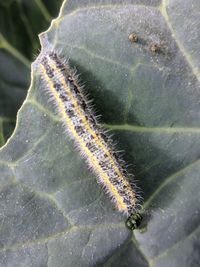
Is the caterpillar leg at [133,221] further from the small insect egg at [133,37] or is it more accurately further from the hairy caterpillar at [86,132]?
the small insect egg at [133,37]

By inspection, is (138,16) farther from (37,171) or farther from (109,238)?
(109,238)

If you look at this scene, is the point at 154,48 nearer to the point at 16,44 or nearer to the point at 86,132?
the point at 86,132

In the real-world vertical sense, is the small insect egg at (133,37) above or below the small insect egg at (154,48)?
above

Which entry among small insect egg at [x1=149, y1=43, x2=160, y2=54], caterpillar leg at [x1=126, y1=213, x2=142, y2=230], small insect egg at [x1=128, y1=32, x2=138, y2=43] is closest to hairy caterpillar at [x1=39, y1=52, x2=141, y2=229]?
caterpillar leg at [x1=126, y1=213, x2=142, y2=230]

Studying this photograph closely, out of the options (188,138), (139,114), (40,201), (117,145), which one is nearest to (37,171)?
(40,201)

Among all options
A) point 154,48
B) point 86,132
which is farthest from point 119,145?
point 154,48

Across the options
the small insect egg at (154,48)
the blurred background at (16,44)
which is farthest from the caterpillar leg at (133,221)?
the blurred background at (16,44)
